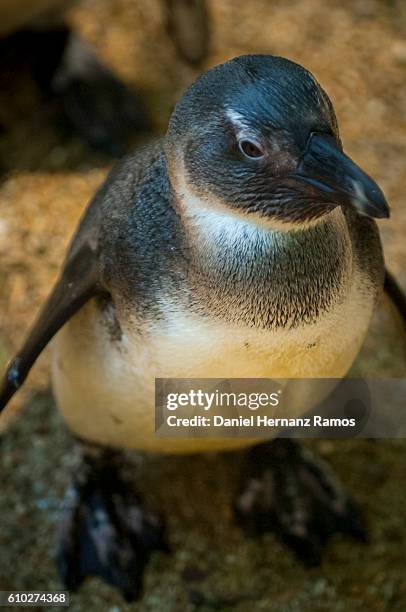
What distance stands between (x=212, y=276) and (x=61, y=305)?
0.31 metres

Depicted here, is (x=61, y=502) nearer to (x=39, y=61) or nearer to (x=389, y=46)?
(x=39, y=61)

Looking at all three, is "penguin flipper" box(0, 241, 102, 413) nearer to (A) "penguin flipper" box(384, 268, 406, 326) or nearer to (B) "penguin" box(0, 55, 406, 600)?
(B) "penguin" box(0, 55, 406, 600)

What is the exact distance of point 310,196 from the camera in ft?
3.54

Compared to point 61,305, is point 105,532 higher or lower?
lower

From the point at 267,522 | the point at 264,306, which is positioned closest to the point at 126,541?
the point at 267,522

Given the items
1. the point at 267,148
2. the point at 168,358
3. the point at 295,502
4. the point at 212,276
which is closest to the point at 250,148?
the point at 267,148

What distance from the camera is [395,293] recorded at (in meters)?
1.55

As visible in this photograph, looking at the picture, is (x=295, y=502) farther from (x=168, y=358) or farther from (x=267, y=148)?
(x=267, y=148)

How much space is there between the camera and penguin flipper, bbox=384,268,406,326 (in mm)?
1535

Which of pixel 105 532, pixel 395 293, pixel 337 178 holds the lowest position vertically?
pixel 105 532

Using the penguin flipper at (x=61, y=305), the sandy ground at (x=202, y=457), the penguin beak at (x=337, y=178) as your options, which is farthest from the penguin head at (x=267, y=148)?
the sandy ground at (x=202, y=457)

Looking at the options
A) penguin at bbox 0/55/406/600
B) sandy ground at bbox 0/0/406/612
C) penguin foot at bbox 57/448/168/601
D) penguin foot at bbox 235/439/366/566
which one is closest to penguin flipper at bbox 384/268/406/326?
penguin at bbox 0/55/406/600

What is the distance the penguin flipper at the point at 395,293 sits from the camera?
154 cm

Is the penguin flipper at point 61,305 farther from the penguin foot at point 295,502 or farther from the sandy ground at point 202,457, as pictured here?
the penguin foot at point 295,502
